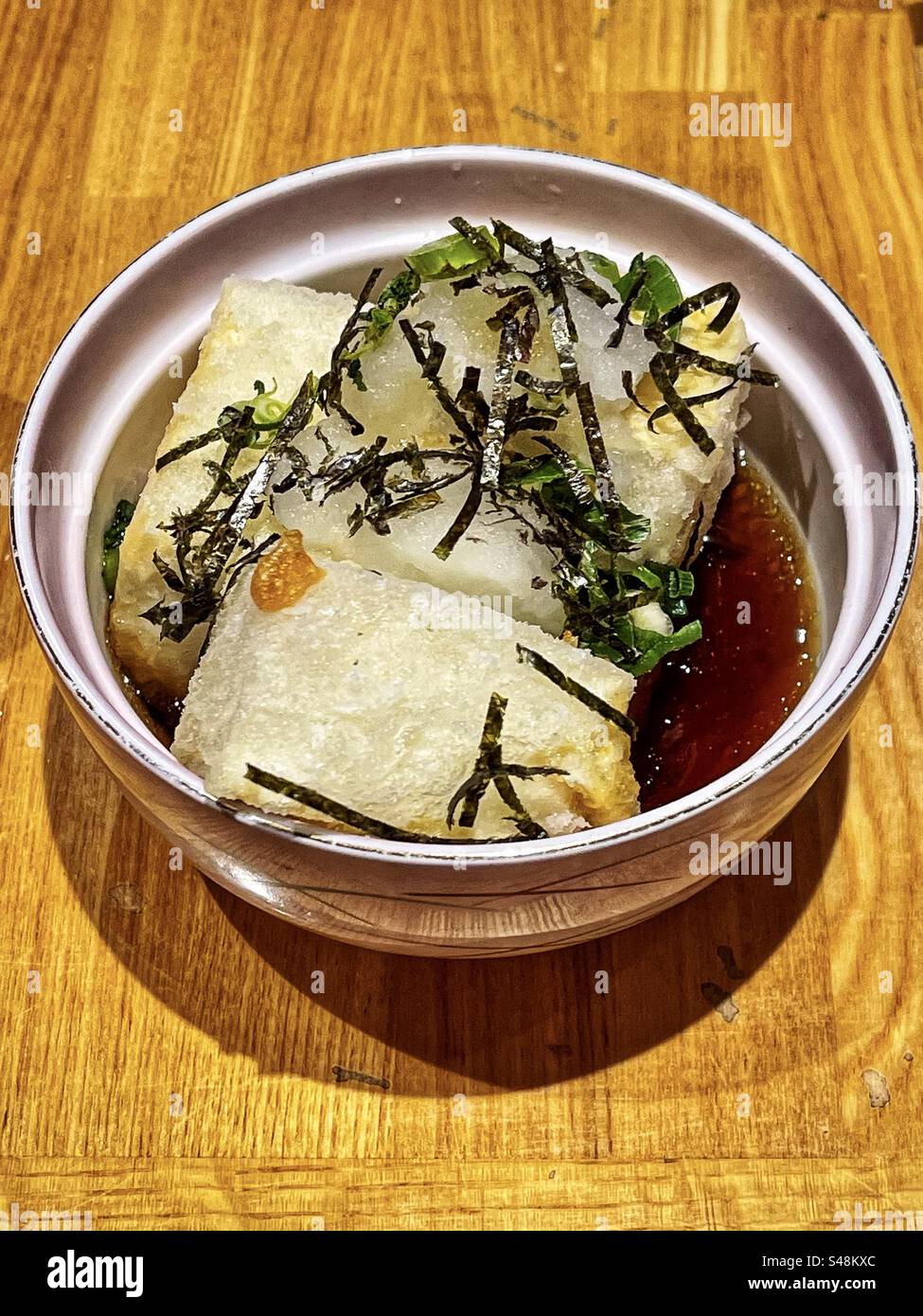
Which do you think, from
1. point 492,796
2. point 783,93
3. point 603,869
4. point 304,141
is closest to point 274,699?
point 492,796

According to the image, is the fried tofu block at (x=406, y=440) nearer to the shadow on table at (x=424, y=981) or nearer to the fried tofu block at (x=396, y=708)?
the fried tofu block at (x=396, y=708)

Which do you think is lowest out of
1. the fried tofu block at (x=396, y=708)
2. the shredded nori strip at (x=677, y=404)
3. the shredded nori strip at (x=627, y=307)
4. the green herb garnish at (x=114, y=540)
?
the fried tofu block at (x=396, y=708)

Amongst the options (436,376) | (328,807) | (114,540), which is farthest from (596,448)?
(114,540)

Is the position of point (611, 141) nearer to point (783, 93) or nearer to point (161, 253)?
point (783, 93)

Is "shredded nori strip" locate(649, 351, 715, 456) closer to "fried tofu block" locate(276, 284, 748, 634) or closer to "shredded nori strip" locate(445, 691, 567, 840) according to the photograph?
"fried tofu block" locate(276, 284, 748, 634)

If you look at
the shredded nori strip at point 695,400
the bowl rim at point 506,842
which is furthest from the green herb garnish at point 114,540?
the shredded nori strip at point 695,400

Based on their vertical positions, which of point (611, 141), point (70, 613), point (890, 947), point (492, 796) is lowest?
point (890, 947)
